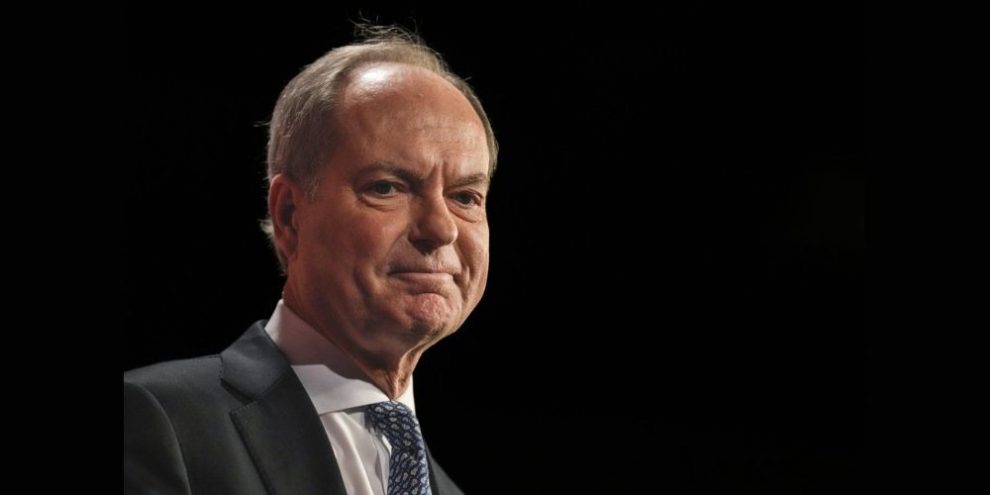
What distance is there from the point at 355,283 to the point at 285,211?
243 mm

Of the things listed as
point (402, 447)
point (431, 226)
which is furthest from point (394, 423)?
point (431, 226)

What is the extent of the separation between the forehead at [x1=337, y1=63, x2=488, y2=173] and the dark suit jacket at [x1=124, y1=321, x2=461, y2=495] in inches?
17.8

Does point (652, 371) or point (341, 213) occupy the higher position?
point (341, 213)

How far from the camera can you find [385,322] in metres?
2.02

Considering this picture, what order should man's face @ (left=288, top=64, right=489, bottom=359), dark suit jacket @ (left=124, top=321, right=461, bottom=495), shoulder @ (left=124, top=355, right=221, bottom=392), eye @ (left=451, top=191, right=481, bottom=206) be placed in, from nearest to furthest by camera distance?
1. dark suit jacket @ (left=124, top=321, right=461, bottom=495)
2. shoulder @ (left=124, top=355, right=221, bottom=392)
3. man's face @ (left=288, top=64, right=489, bottom=359)
4. eye @ (left=451, top=191, right=481, bottom=206)

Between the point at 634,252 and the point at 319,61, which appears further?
the point at 634,252

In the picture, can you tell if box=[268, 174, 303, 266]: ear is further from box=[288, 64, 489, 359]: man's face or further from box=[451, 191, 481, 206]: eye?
box=[451, 191, 481, 206]: eye

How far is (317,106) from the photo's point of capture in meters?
2.11

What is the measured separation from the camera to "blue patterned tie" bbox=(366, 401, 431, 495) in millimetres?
2035

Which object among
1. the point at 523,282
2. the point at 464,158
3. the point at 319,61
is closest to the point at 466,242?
the point at 464,158

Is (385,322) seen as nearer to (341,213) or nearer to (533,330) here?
(341,213)

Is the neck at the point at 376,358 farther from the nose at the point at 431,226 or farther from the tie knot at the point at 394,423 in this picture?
the nose at the point at 431,226

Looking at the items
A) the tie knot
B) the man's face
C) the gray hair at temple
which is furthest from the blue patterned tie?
the gray hair at temple

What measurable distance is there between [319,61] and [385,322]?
57 centimetres
